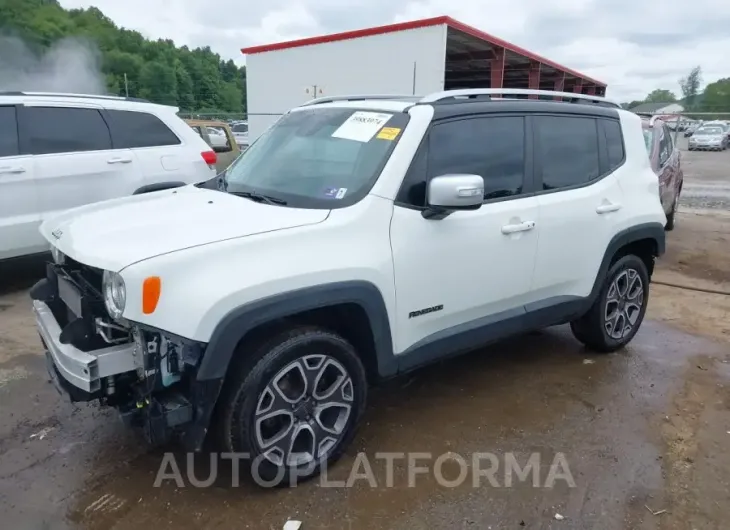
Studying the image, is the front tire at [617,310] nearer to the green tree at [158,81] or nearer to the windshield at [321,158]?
the windshield at [321,158]

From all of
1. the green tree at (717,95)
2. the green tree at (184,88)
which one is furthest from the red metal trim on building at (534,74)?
the green tree at (717,95)

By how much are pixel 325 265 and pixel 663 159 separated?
25.0ft

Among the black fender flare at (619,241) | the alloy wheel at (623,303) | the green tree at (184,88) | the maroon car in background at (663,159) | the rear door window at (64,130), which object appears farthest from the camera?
the green tree at (184,88)

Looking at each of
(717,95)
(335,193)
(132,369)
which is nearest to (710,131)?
(335,193)

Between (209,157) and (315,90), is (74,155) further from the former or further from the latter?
(315,90)

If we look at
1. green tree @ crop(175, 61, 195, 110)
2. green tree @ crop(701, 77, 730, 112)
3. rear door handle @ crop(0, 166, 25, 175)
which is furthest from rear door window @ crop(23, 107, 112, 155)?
green tree @ crop(701, 77, 730, 112)

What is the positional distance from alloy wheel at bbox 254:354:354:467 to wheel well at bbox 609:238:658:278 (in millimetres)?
2550

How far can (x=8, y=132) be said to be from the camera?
17.9 feet

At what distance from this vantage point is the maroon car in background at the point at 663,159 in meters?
8.38

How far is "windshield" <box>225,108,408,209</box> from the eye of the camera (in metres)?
3.08

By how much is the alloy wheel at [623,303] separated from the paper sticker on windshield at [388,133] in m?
2.19

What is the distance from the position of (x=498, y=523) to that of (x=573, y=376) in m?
1.82

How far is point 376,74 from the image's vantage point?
1482cm

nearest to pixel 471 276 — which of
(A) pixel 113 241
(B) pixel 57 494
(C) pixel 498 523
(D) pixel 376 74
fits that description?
(C) pixel 498 523
